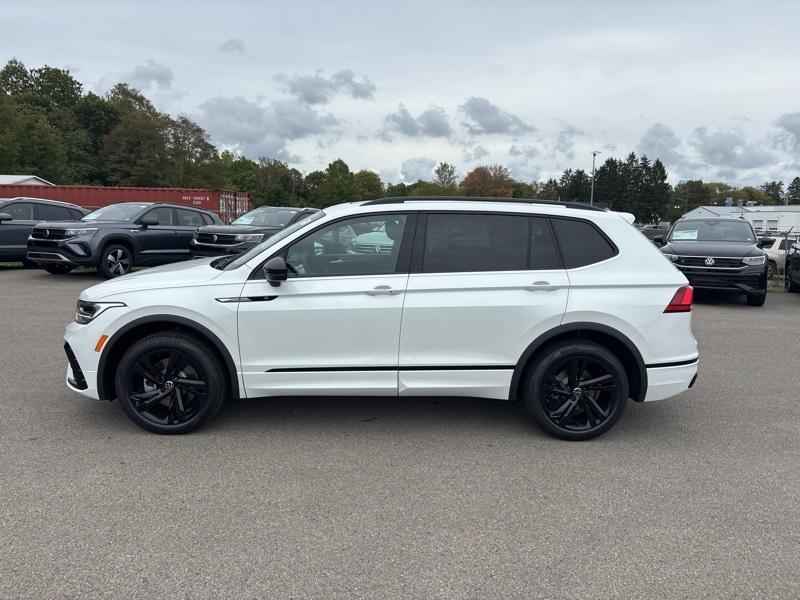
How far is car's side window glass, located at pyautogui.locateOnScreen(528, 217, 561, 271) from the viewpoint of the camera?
14.0ft

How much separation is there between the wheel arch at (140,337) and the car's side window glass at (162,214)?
31.9ft

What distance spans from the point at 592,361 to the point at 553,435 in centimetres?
61

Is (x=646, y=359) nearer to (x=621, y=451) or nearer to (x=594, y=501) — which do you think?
(x=621, y=451)

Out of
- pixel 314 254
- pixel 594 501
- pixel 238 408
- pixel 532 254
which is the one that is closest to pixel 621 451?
pixel 594 501

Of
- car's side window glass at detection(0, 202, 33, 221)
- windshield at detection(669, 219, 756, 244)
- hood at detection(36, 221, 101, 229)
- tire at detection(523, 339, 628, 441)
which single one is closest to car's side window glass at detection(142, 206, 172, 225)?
hood at detection(36, 221, 101, 229)

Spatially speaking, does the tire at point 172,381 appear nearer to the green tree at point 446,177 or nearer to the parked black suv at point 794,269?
the parked black suv at point 794,269

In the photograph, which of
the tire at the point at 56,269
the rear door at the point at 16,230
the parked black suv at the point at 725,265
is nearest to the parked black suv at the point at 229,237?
the tire at the point at 56,269

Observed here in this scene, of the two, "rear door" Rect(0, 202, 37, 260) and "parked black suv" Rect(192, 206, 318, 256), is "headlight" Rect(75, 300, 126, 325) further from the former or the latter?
"rear door" Rect(0, 202, 37, 260)

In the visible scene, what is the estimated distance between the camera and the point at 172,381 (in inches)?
165

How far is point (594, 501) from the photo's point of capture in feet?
11.2

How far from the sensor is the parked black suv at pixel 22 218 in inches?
521

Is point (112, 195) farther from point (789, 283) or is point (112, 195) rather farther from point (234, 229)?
point (789, 283)

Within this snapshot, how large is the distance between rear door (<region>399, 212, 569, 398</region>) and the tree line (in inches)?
2728

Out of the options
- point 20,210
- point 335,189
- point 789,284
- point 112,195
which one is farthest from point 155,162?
point 789,284
